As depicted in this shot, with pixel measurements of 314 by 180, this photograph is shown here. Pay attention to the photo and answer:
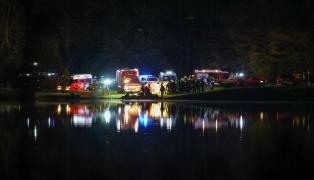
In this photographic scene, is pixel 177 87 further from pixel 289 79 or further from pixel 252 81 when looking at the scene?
pixel 252 81

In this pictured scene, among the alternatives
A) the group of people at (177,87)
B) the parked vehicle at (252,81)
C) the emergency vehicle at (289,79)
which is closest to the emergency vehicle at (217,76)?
the parked vehicle at (252,81)

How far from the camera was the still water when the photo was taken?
14.0m

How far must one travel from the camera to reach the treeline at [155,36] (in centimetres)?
6247

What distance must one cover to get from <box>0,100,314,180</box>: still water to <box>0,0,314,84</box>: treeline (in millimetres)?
35073

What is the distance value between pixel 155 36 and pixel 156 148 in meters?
61.4

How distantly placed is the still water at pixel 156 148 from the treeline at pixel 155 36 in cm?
3507

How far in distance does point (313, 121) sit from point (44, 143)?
43.1 ft

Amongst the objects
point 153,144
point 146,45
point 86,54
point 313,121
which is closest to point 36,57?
point 146,45

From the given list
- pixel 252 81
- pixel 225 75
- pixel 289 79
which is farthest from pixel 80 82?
pixel 289 79

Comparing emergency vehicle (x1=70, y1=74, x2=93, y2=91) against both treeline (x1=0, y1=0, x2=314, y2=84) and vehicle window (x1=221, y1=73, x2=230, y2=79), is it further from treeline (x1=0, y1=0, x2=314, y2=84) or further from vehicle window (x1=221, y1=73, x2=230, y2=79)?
vehicle window (x1=221, y1=73, x2=230, y2=79)

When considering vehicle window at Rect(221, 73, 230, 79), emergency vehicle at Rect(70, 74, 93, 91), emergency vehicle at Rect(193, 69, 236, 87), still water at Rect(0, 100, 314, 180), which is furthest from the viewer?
vehicle window at Rect(221, 73, 230, 79)

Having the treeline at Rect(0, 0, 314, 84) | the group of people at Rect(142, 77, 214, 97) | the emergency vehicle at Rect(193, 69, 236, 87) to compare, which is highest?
the treeline at Rect(0, 0, 314, 84)

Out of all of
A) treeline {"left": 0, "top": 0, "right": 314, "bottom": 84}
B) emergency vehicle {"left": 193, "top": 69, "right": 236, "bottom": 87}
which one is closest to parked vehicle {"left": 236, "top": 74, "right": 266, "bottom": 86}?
treeline {"left": 0, "top": 0, "right": 314, "bottom": 84}

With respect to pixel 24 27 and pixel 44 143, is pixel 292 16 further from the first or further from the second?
pixel 44 143
